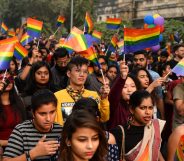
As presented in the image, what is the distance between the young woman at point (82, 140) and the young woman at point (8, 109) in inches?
58.7

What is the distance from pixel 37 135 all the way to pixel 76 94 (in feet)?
3.58

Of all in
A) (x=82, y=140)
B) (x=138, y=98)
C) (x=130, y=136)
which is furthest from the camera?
(x=138, y=98)

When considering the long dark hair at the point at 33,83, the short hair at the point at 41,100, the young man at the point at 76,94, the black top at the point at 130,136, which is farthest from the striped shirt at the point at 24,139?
the long dark hair at the point at 33,83

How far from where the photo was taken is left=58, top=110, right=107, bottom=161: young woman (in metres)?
2.59

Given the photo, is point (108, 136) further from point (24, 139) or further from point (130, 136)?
point (24, 139)

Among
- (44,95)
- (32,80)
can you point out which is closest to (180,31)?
(32,80)

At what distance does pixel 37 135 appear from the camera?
327 cm

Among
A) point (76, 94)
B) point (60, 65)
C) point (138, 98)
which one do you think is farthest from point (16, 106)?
point (60, 65)

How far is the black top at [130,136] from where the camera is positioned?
11.4ft

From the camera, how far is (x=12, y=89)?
→ 4465 mm

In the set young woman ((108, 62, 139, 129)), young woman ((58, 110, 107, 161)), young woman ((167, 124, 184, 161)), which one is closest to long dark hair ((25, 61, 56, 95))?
young woman ((108, 62, 139, 129))

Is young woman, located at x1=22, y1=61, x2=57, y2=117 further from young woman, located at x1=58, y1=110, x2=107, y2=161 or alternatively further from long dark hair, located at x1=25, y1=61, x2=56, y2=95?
young woman, located at x1=58, y1=110, x2=107, y2=161

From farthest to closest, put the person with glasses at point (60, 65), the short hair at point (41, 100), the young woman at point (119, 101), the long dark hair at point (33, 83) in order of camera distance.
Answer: the person with glasses at point (60, 65) < the long dark hair at point (33, 83) < the young woman at point (119, 101) < the short hair at point (41, 100)

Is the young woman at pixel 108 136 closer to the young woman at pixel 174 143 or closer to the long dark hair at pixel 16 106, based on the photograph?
the young woman at pixel 174 143
